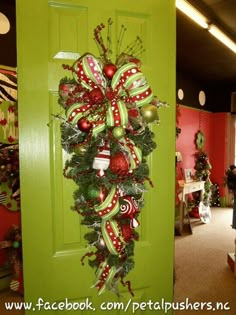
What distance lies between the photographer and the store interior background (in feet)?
8.73

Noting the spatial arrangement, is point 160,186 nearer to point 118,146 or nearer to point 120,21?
point 118,146

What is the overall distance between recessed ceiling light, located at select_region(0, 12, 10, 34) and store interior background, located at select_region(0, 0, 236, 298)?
3 centimetres

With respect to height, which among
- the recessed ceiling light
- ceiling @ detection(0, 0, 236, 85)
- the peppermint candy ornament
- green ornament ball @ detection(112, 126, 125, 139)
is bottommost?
the peppermint candy ornament

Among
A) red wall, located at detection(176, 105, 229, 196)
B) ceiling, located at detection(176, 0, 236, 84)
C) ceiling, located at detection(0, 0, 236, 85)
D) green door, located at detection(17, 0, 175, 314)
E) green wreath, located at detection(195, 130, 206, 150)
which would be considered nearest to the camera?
green door, located at detection(17, 0, 175, 314)

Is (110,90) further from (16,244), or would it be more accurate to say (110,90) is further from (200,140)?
(200,140)

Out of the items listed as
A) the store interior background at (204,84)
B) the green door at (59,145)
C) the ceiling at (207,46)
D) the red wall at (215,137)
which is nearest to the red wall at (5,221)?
the store interior background at (204,84)

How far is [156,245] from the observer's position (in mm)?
1271

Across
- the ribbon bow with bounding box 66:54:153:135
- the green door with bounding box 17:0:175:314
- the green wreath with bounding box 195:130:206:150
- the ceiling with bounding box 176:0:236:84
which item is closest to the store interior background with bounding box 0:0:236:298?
the ceiling with bounding box 176:0:236:84

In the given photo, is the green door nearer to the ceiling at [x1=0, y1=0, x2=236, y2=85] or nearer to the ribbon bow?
the ribbon bow

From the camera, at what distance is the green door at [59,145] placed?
1.07 metres

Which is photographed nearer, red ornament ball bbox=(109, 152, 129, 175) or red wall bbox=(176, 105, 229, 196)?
red ornament ball bbox=(109, 152, 129, 175)

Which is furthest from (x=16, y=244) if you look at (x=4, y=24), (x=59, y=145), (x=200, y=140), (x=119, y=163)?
(x=200, y=140)

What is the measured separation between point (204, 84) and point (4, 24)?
4.85m

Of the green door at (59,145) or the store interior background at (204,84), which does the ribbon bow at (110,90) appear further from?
the store interior background at (204,84)
